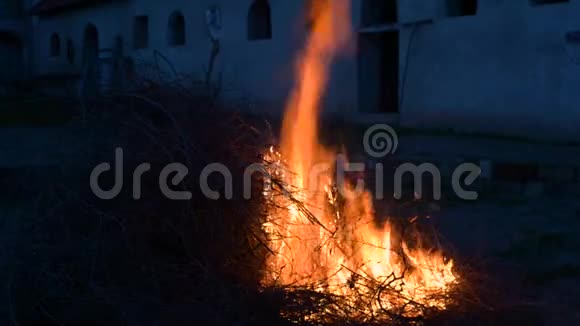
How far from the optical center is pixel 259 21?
1781cm

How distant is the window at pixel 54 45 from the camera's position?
90.0 feet

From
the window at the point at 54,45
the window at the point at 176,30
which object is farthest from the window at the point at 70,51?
the window at the point at 176,30

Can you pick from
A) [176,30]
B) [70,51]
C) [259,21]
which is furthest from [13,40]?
[259,21]

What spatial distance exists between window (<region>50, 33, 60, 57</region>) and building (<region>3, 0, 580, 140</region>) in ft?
21.4

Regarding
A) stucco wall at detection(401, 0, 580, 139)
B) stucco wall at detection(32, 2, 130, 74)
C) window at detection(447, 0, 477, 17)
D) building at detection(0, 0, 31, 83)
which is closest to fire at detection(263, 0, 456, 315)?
stucco wall at detection(401, 0, 580, 139)

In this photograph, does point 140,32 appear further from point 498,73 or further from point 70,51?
point 498,73

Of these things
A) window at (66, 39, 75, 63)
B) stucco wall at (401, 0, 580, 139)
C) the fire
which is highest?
window at (66, 39, 75, 63)

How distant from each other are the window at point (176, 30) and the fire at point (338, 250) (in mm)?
15067

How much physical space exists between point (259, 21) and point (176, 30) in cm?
357

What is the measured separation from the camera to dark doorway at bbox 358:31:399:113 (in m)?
15.0

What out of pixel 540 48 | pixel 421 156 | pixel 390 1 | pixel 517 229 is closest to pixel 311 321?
pixel 517 229

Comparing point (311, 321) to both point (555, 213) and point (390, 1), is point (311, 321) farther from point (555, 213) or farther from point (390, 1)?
point (390, 1)

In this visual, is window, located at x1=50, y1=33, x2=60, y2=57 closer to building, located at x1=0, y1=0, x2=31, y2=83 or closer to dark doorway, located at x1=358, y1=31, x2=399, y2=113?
building, located at x1=0, y1=0, x2=31, y2=83

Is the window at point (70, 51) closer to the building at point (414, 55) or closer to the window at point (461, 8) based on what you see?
the building at point (414, 55)
